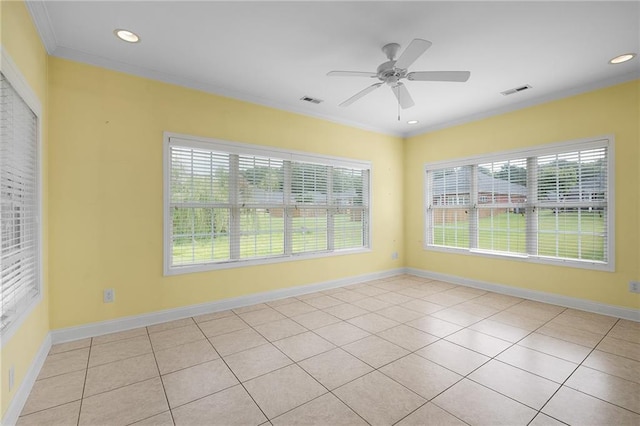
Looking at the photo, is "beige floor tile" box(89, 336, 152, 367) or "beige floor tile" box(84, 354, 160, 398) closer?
"beige floor tile" box(84, 354, 160, 398)

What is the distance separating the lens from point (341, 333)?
309 cm

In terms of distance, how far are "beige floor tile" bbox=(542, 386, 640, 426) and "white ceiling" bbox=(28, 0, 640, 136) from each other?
2.81 metres

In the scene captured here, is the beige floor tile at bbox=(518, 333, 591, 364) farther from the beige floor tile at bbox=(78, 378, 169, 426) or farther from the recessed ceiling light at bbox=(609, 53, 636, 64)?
the beige floor tile at bbox=(78, 378, 169, 426)

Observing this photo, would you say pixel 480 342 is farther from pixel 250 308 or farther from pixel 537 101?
pixel 537 101

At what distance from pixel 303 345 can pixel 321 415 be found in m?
0.97

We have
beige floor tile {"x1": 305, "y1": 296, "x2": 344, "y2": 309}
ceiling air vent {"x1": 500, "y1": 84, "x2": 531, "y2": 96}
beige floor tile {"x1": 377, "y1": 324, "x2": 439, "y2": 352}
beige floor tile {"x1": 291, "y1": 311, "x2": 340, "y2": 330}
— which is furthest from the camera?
beige floor tile {"x1": 305, "y1": 296, "x2": 344, "y2": 309}

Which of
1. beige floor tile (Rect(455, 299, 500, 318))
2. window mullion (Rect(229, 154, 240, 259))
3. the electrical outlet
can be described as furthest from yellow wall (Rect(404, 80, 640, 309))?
the electrical outlet

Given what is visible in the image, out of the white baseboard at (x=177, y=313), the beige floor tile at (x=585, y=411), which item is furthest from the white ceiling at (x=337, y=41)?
the beige floor tile at (x=585, y=411)

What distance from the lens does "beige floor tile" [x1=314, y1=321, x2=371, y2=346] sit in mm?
2926

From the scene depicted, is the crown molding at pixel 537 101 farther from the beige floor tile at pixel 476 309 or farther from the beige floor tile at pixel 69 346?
the beige floor tile at pixel 69 346

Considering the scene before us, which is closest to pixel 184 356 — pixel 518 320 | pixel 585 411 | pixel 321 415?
pixel 321 415

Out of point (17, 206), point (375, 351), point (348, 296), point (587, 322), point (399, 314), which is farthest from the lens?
point (348, 296)

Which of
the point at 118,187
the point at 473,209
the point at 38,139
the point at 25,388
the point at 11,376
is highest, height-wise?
the point at 38,139

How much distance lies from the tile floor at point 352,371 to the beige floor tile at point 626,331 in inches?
0.8
